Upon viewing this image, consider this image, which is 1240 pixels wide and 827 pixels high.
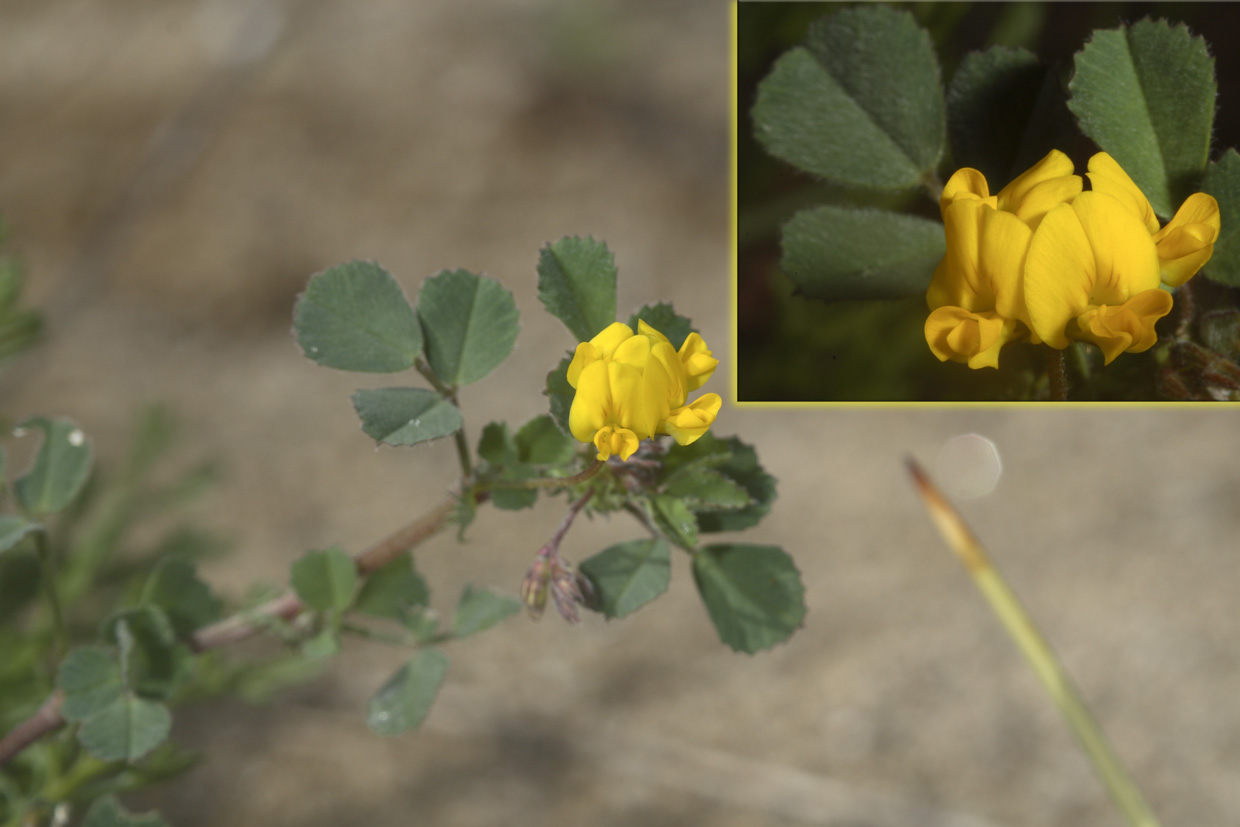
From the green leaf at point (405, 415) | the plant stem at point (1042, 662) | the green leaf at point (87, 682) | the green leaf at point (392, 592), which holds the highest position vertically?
the green leaf at point (405, 415)

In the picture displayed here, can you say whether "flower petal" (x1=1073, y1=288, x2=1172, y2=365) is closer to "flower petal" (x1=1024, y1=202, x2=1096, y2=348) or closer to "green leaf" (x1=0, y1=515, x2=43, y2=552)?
"flower petal" (x1=1024, y1=202, x2=1096, y2=348)

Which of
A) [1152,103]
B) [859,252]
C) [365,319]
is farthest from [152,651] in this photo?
[1152,103]

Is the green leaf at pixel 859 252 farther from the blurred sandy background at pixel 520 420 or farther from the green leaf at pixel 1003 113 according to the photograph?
the blurred sandy background at pixel 520 420

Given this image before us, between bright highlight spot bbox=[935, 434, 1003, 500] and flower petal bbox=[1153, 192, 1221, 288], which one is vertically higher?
flower petal bbox=[1153, 192, 1221, 288]

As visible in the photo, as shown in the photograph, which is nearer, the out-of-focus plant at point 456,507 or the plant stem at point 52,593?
the out-of-focus plant at point 456,507

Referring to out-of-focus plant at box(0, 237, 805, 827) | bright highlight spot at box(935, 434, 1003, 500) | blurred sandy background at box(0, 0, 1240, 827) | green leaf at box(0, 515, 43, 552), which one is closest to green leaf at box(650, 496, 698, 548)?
out-of-focus plant at box(0, 237, 805, 827)

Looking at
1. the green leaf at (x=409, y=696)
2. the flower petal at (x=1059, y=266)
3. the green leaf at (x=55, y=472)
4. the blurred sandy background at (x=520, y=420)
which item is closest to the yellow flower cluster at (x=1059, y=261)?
the flower petal at (x=1059, y=266)
